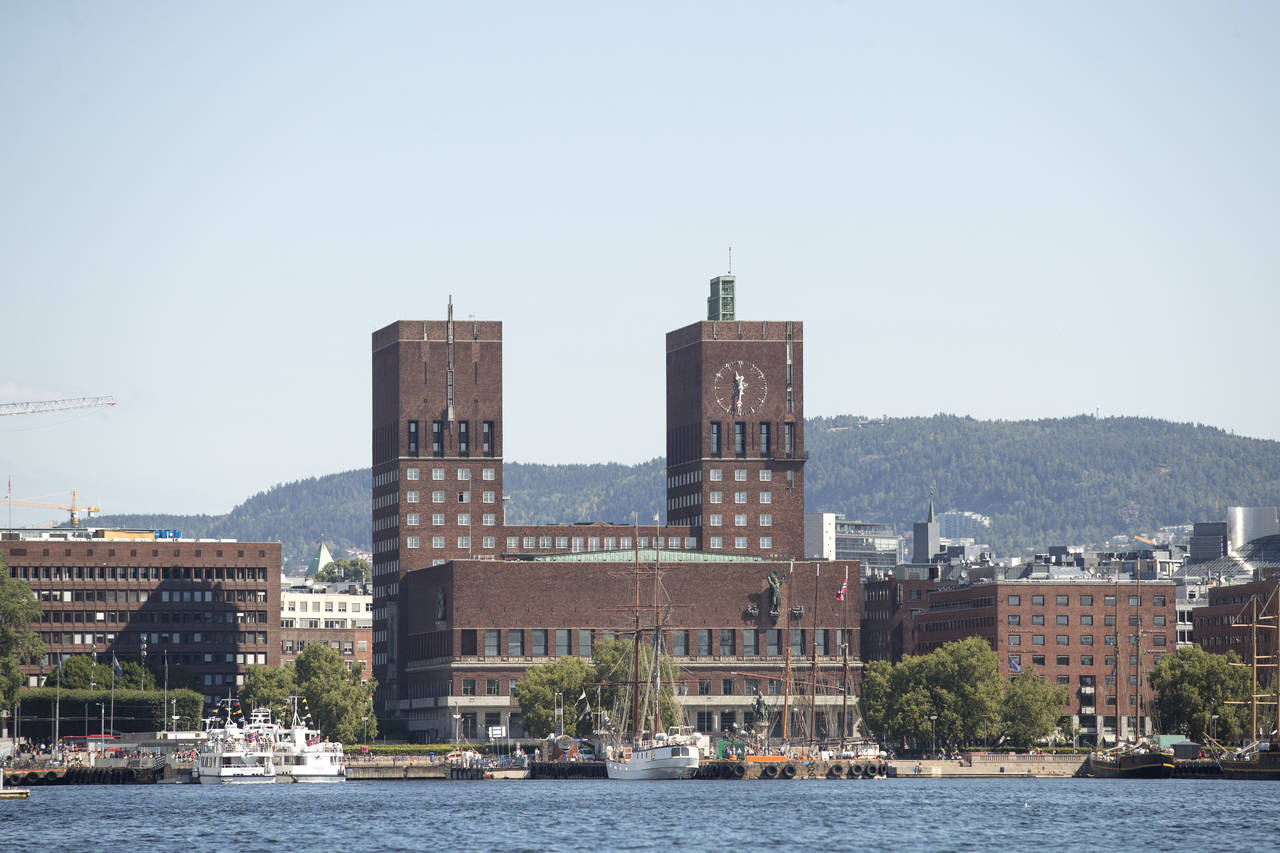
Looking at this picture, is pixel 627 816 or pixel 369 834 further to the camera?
pixel 627 816

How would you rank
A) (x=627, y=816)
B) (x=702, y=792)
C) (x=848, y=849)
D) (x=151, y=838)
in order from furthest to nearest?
(x=702, y=792) → (x=627, y=816) → (x=151, y=838) → (x=848, y=849)

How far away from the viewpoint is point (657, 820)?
6127 inches

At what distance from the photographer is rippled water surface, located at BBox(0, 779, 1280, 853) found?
13500 cm

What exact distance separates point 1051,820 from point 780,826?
18.2 meters

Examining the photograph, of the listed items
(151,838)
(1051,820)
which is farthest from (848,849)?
(151,838)

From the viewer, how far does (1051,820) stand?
15425cm

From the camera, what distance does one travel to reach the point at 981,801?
178750 millimetres

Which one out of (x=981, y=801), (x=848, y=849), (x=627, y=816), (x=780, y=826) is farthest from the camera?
(x=981, y=801)

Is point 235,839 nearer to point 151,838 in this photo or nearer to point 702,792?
point 151,838

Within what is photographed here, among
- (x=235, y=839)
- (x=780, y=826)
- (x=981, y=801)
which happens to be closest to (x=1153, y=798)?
(x=981, y=801)

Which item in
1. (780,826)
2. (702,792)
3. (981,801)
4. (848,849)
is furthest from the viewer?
(702,792)

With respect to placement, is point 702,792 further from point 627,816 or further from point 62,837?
point 62,837

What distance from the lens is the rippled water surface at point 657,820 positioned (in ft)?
443

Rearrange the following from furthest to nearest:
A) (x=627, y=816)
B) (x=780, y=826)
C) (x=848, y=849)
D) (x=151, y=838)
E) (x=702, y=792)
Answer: (x=702, y=792), (x=627, y=816), (x=780, y=826), (x=151, y=838), (x=848, y=849)
